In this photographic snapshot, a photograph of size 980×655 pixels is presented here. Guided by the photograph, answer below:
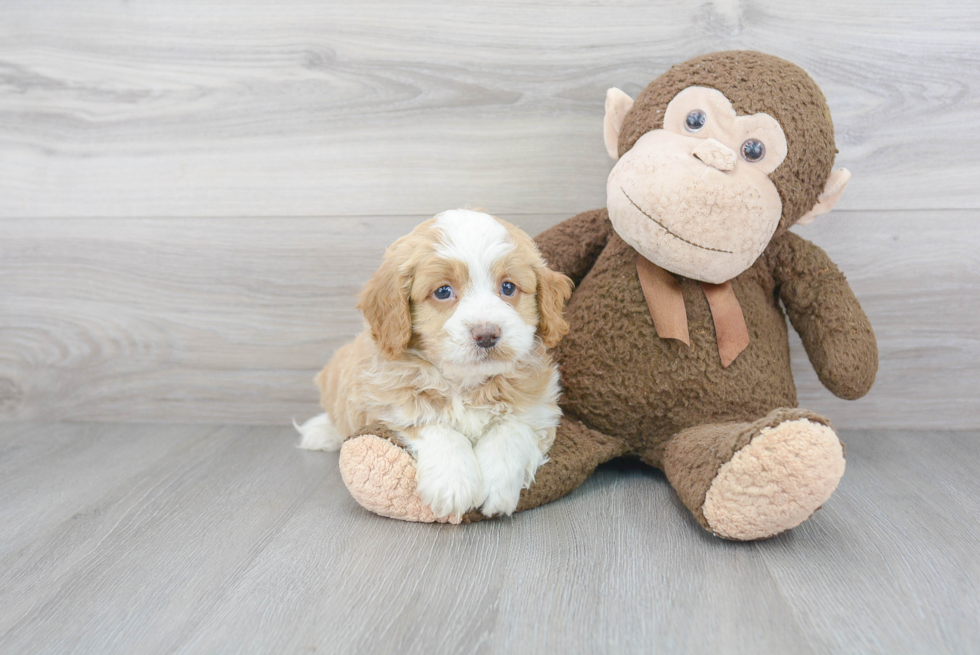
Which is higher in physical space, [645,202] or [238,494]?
[645,202]

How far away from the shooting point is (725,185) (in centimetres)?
124

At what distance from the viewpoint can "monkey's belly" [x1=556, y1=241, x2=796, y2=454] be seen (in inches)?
54.3

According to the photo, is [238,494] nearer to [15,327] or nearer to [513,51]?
[15,327]

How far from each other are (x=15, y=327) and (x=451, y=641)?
1665 millimetres

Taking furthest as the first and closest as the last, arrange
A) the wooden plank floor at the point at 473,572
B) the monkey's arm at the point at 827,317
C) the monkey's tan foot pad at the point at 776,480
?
the monkey's arm at the point at 827,317
the monkey's tan foot pad at the point at 776,480
the wooden plank floor at the point at 473,572

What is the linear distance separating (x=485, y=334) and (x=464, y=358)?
6 cm

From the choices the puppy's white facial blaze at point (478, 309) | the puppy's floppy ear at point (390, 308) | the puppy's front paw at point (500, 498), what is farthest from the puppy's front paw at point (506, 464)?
the puppy's floppy ear at point (390, 308)

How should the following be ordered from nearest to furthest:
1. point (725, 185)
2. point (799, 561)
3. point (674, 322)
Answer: point (799, 561), point (725, 185), point (674, 322)

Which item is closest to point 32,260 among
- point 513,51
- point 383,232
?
point 383,232

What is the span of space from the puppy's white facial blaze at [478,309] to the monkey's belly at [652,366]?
0.79 ft

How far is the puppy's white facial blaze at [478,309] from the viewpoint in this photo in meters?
1.17

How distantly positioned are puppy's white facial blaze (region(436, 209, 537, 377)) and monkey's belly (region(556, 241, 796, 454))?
240 millimetres

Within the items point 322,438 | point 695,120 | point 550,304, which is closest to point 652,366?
→ point 550,304

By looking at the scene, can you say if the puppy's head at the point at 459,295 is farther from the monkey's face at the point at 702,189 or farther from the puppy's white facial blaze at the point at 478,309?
the monkey's face at the point at 702,189
